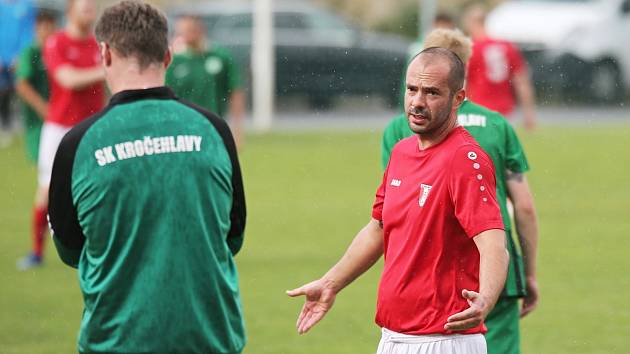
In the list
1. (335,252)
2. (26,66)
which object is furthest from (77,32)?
(335,252)

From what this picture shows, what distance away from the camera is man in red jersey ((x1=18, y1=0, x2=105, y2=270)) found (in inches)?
436

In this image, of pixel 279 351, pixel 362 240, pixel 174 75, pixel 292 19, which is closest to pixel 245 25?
pixel 292 19

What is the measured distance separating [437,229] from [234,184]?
0.77 m

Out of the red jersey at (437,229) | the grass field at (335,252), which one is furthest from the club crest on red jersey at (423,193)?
the grass field at (335,252)

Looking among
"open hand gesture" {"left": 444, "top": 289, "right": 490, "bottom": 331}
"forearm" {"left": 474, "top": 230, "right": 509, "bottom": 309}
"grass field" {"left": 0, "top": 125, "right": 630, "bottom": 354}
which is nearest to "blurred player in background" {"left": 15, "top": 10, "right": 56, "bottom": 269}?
"grass field" {"left": 0, "top": 125, "right": 630, "bottom": 354}

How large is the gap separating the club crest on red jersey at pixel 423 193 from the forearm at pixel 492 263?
Result: 10.4 inches

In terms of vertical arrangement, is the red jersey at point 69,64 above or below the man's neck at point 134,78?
below

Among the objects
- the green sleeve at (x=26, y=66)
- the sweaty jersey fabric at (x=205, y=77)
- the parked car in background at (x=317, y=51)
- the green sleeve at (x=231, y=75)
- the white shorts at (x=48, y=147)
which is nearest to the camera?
the white shorts at (x=48, y=147)

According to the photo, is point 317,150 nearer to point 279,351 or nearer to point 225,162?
point 279,351

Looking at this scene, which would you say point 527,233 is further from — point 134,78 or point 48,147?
point 48,147

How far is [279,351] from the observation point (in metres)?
8.16

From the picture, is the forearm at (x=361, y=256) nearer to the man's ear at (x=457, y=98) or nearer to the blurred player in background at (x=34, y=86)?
the man's ear at (x=457, y=98)

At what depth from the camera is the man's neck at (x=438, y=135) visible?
15.4 ft

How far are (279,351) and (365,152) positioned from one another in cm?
1340
